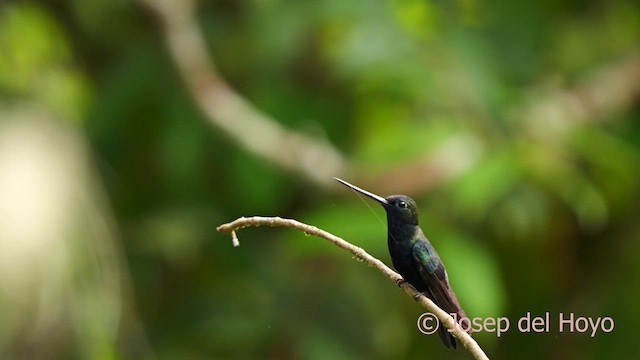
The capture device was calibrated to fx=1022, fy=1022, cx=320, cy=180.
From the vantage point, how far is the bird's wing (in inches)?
20.9

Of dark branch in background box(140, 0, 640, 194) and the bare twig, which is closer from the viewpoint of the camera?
dark branch in background box(140, 0, 640, 194)

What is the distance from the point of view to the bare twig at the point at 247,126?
2.54 m

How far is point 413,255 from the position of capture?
602 millimetres

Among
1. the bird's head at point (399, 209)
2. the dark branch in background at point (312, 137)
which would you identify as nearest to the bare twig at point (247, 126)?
the dark branch in background at point (312, 137)

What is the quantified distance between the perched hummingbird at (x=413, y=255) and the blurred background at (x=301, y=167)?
1.34 metres

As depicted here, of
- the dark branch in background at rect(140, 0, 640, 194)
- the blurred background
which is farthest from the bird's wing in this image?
the dark branch in background at rect(140, 0, 640, 194)

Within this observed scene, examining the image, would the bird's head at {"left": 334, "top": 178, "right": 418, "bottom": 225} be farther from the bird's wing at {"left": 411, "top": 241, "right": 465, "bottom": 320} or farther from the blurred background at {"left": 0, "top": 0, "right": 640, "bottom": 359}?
the blurred background at {"left": 0, "top": 0, "right": 640, "bottom": 359}

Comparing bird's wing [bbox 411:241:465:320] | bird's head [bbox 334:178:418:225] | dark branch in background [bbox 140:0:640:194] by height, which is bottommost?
bird's wing [bbox 411:241:465:320]

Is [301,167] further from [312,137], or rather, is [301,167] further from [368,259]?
[368,259]

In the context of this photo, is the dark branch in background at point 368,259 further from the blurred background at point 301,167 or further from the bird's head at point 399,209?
the blurred background at point 301,167

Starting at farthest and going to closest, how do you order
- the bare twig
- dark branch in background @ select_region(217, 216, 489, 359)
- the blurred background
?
1. the bare twig
2. the blurred background
3. dark branch in background @ select_region(217, 216, 489, 359)

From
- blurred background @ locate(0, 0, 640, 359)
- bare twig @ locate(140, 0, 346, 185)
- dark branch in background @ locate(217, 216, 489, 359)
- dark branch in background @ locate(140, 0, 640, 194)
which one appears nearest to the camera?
dark branch in background @ locate(217, 216, 489, 359)

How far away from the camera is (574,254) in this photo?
9.41 feet

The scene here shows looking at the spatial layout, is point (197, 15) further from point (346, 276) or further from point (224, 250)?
point (346, 276)
